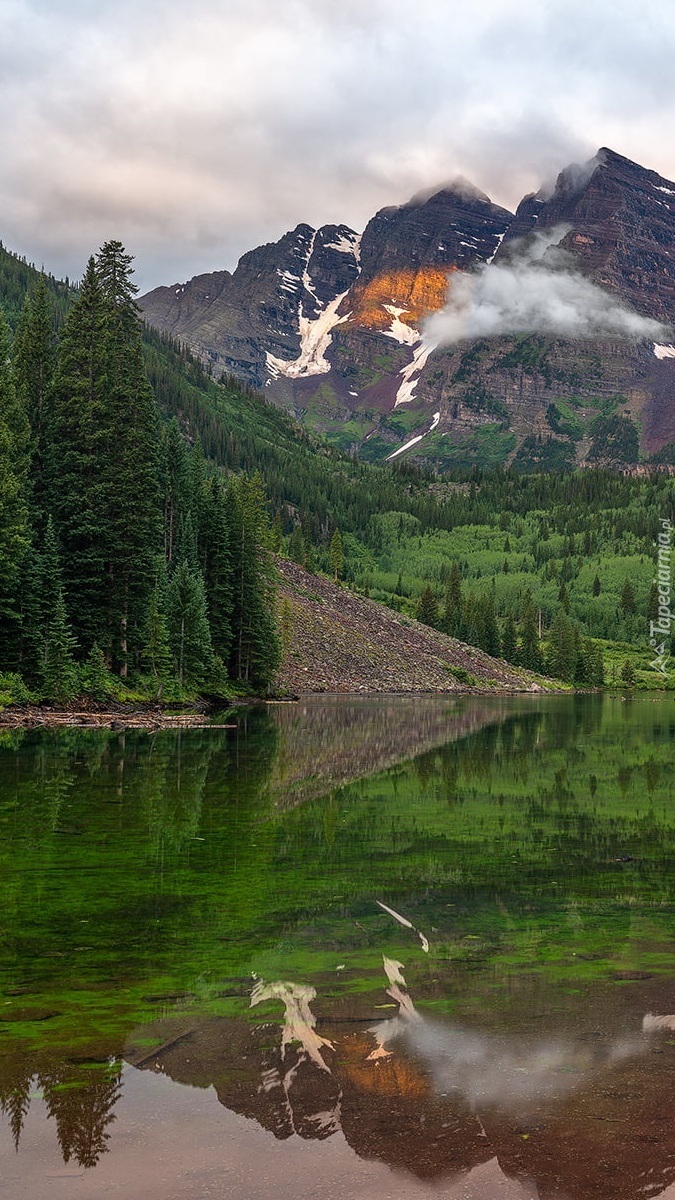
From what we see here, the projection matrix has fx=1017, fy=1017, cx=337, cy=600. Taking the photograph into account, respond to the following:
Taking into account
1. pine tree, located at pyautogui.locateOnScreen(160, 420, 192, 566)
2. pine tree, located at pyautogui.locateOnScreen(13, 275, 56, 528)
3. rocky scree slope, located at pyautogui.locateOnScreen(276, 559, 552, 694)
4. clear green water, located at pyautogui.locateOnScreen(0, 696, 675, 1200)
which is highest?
pine tree, located at pyautogui.locateOnScreen(13, 275, 56, 528)

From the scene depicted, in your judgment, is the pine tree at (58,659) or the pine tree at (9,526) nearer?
the pine tree at (9,526)

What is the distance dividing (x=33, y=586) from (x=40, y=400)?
1839cm

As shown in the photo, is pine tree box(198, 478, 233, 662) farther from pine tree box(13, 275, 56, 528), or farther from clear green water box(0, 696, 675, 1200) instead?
clear green water box(0, 696, 675, 1200)

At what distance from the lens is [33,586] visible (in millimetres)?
56938

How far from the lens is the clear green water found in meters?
8.12

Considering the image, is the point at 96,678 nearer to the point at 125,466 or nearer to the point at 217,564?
the point at 125,466

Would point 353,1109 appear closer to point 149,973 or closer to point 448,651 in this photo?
point 149,973

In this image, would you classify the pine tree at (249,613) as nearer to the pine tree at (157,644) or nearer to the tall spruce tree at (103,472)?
the pine tree at (157,644)

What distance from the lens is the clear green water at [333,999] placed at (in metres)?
8.12

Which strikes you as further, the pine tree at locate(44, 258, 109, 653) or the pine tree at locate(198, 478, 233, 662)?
the pine tree at locate(198, 478, 233, 662)

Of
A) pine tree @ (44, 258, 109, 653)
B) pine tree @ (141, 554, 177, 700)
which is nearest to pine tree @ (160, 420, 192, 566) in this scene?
pine tree @ (141, 554, 177, 700)

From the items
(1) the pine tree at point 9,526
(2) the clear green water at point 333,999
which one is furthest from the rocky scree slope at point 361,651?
(2) the clear green water at point 333,999

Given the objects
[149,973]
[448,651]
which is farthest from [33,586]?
[448,651]

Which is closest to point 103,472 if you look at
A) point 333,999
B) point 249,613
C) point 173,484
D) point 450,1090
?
point 173,484
